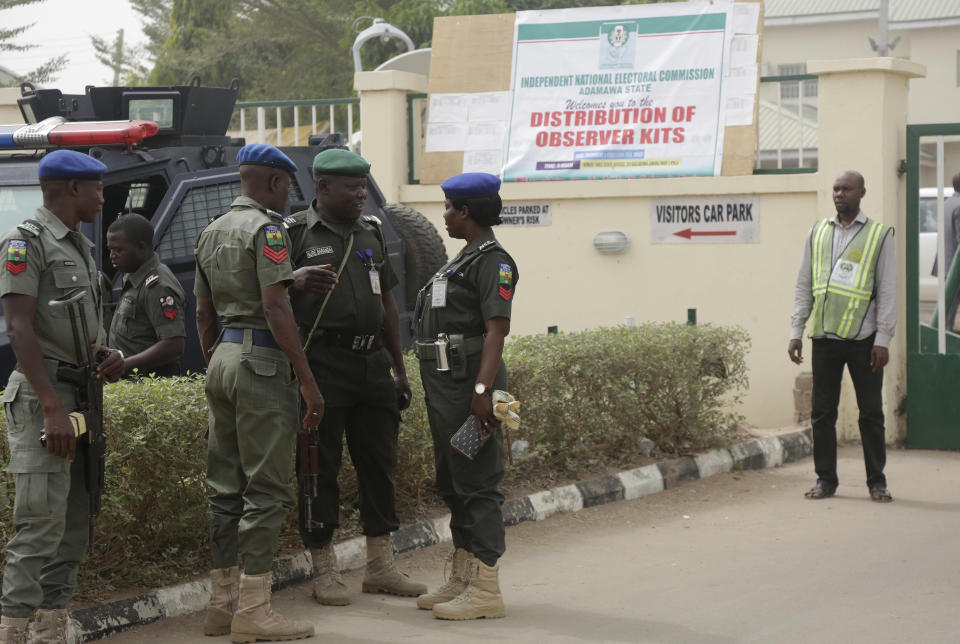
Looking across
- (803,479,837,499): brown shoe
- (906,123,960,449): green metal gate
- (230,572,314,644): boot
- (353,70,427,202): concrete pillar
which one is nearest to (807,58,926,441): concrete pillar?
(906,123,960,449): green metal gate

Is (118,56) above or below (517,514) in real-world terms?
above

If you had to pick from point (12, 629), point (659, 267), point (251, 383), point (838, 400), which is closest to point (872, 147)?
point (659, 267)

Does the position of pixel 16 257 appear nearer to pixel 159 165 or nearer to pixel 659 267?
pixel 159 165

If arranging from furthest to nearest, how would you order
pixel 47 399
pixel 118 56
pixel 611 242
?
1. pixel 118 56
2. pixel 611 242
3. pixel 47 399

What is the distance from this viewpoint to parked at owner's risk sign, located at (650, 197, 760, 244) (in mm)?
10070

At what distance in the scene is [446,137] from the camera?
36.6 ft

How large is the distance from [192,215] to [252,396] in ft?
9.42

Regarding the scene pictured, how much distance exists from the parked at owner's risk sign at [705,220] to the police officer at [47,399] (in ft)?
20.7

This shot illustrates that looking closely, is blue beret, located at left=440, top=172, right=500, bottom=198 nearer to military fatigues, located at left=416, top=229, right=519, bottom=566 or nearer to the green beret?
military fatigues, located at left=416, top=229, right=519, bottom=566

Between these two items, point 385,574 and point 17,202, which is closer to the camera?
point 385,574

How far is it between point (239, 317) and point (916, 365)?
6121 millimetres

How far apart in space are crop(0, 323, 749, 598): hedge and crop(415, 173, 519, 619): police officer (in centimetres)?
106

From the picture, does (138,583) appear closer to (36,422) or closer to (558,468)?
(36,422)

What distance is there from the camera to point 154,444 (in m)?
5.49
